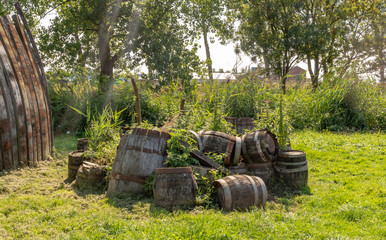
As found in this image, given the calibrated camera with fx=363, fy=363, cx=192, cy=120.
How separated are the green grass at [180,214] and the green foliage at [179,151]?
1.99 feet

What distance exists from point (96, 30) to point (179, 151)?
1093 centimetres

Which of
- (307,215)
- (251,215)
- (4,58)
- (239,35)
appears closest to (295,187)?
(307,215)

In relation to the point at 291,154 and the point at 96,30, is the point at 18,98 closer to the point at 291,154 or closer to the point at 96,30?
the point at 291,154

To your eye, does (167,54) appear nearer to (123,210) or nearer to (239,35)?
(239,35)

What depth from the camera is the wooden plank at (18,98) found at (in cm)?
573

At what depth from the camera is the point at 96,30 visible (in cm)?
1452

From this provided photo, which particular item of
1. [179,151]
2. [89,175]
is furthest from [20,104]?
[179,151]

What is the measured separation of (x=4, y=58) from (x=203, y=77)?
327 inches

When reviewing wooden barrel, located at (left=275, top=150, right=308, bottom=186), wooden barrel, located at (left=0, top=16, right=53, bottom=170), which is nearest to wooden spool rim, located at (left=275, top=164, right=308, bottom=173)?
wooden barrel, located at (left=275, top=150, right=308, bottom=186)

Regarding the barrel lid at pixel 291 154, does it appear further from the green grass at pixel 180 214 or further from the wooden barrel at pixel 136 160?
the wooden barrel at pixel 136 160

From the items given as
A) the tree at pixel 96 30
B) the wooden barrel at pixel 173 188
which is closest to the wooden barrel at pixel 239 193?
the wooden barrel at pixel 173 188

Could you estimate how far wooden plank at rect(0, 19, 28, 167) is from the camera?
573 cm

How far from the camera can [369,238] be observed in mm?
3734

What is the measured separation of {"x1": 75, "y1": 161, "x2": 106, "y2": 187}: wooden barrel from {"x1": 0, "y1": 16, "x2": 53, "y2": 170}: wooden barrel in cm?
132
